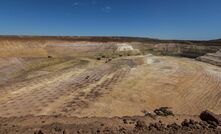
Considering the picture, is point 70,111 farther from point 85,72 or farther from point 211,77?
point 211,77

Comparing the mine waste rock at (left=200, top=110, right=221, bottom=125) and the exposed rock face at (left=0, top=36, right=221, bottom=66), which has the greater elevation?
the mine waste rock at (left=200, top=110, right=221, bottom=125)

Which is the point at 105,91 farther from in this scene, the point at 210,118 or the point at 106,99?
the point at 210,118

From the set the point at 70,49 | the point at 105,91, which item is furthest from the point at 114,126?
the point at 70,49

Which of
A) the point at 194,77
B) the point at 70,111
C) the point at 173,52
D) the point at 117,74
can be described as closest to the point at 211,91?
the point at 194,77

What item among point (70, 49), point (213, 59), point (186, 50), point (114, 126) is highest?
point (114, 126)

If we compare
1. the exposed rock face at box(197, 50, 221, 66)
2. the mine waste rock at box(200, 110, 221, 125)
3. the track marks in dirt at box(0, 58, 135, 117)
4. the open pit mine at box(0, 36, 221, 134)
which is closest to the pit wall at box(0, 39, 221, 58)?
the exposed rock face at box(197, 50, 221, 66)

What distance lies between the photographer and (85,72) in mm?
24344

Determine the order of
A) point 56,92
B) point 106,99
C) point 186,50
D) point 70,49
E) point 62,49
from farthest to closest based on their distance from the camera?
point 186,50, point 70,49, point 62,49, point 56,92, point 106,99

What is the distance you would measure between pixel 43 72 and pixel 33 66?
3.83 metres

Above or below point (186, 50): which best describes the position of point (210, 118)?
above

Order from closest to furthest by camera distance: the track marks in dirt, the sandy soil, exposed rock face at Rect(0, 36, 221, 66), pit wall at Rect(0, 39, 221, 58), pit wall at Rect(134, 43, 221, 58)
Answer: the track marks in dirt, the sandy soil, exposed rock face at Rect(0, 36, 221, 66), pit wall at Rect(0, 39, 221, 58), pit wall at Rect(134, 43, 221, 58)

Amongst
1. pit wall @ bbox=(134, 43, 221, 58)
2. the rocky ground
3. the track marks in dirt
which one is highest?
the rocky ground

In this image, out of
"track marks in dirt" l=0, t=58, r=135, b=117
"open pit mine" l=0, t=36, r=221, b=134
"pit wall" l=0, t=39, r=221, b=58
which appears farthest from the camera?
"pit wall" l=0, t=39, r=221, b=58

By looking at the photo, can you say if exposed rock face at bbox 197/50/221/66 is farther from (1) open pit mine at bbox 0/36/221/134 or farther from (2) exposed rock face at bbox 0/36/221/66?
(1) open pit mine at bbox 0/36/221/134
